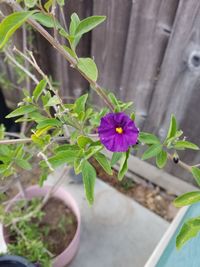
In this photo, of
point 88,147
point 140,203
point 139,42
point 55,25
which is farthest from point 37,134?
point 140,203

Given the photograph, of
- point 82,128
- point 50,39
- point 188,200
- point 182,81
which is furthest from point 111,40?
point 188,200

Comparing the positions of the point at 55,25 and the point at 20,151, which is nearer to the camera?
the point at 55,25

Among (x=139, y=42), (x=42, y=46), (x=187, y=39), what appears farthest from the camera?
(x=42, y=46)

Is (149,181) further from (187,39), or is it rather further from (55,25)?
(55,25)

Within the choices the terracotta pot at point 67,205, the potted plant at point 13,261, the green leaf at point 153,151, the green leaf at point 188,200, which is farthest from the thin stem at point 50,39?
the terracotta pot at point 67,205

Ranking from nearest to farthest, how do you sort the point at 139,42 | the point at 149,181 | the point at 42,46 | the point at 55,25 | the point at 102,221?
the point at 55,25 → the point at 139,42 → the point at 42,46 → the point at 102,221 → the point at 149,181

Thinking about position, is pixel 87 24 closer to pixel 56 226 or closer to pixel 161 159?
pixel 161 159
